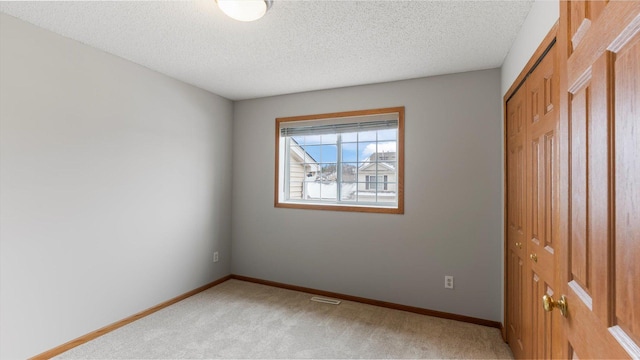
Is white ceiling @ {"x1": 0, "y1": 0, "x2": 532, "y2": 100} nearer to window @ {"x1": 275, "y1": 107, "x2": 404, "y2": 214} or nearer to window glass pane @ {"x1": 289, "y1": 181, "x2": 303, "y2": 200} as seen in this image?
window @ {"x1": 275, "y1": 107, "x2": 404, "y2": 214}

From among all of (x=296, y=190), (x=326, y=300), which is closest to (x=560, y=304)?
(x=326, y=300)

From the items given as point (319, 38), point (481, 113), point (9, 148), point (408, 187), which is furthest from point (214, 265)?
point (481, 113)

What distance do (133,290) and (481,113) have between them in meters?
3.73

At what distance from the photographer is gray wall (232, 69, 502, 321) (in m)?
2.78

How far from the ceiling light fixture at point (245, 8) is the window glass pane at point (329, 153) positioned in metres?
1.97

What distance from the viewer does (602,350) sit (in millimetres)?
664

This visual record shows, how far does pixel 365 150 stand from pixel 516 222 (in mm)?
1712

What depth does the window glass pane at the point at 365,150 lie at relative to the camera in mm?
3422

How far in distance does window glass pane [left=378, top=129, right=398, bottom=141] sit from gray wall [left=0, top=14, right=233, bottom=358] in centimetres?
215

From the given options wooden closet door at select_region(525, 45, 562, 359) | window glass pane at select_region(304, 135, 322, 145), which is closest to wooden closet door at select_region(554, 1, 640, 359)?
wooden closet door at select_region(525, 45, 562, 359)

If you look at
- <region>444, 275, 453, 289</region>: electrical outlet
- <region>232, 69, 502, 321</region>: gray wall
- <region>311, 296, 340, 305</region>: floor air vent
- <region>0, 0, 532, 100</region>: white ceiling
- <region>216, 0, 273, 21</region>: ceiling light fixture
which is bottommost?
<region>311, 296, 340, 305</region>: floor air vent

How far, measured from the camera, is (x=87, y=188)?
2439 millimetres

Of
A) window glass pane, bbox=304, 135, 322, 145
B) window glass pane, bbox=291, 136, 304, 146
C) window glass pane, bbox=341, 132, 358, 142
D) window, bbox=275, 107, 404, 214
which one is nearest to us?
window, bbox=275, 107, 404, 214

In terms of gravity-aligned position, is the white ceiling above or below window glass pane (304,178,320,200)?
above
